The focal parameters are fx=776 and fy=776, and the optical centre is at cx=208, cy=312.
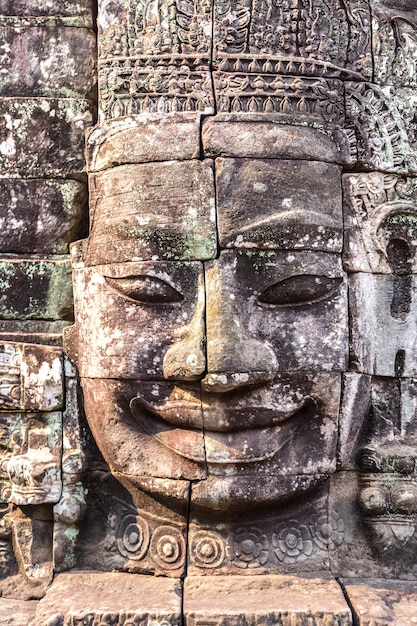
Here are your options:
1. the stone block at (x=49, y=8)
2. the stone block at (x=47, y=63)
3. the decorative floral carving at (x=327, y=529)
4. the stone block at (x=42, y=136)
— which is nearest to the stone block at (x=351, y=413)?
the decorative floral carving at (x=327, y=529)

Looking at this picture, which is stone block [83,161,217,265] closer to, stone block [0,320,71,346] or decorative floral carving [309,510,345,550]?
stone block [0,320,71,346]

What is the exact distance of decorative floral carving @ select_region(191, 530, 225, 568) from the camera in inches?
157

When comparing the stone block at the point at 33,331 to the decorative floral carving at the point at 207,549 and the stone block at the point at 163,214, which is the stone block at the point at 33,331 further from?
the decorative floral carving at the point at 207,549

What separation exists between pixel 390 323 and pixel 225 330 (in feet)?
3.20

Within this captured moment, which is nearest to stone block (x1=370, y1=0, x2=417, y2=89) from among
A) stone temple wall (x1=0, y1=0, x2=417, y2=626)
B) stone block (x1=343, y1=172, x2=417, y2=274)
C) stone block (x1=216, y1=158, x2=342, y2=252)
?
stone temple wall (x1=0, y1=0, x2=417, y2=626)

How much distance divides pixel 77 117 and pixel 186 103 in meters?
0.72

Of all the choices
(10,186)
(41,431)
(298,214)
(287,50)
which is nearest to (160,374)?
(41,431)

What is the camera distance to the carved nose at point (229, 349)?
3.73 metres

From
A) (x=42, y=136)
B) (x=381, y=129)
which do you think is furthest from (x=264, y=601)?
(x=42, y=136)

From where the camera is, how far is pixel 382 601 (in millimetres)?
3783

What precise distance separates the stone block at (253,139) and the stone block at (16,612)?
2.48m

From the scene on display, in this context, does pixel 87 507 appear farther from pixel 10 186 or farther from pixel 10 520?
pixel 10 186

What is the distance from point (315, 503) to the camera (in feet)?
13.4

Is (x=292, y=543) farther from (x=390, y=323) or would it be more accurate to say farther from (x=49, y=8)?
(x=49, y=8)
